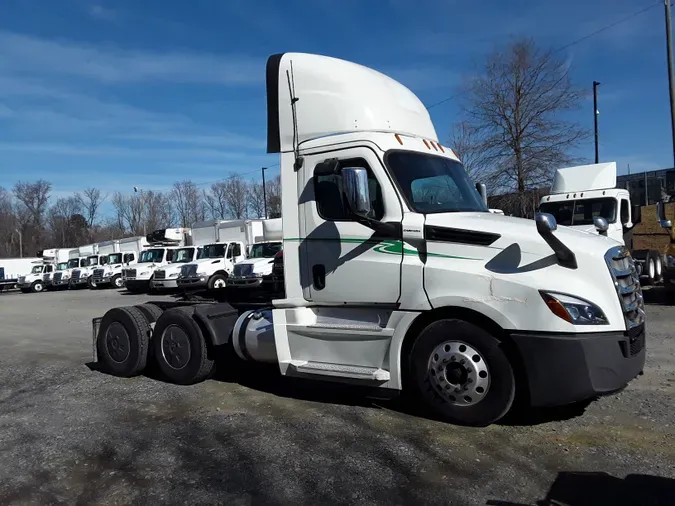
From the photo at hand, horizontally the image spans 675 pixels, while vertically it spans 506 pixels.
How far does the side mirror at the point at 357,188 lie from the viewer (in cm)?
511

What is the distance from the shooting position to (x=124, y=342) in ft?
24.8

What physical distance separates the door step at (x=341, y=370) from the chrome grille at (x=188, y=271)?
58.8 feet

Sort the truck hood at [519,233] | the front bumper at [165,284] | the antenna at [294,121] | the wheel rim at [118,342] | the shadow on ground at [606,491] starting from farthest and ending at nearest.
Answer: the front bumper at [165,284] → the wheel rim at [118,342] → the antenna at [294,121] → the truck hood at [519,233] → the shadow on ground at [606,491]

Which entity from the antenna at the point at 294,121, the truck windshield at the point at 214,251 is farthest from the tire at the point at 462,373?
the truck windshield at the point at 214,251

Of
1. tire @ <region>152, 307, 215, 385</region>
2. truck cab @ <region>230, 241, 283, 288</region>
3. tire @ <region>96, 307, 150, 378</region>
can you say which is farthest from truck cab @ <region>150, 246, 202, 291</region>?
tire @ <region>152, 307, 215, 385</region>

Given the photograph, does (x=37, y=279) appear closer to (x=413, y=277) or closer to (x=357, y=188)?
(x=357, y=188)

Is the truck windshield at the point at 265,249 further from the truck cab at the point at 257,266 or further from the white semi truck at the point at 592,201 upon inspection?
the white semi truck at the point at 592,201

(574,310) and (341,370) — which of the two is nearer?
(574,310)

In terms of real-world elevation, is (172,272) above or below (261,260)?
below

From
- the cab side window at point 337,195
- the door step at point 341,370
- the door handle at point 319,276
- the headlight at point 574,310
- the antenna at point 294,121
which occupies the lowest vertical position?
the door step at point 341,370

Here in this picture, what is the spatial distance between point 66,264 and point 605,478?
135 feet

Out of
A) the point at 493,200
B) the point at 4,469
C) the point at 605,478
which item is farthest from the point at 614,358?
the point at 493,200

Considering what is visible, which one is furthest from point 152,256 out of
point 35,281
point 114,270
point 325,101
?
point 325,101

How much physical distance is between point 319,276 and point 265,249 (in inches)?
639
